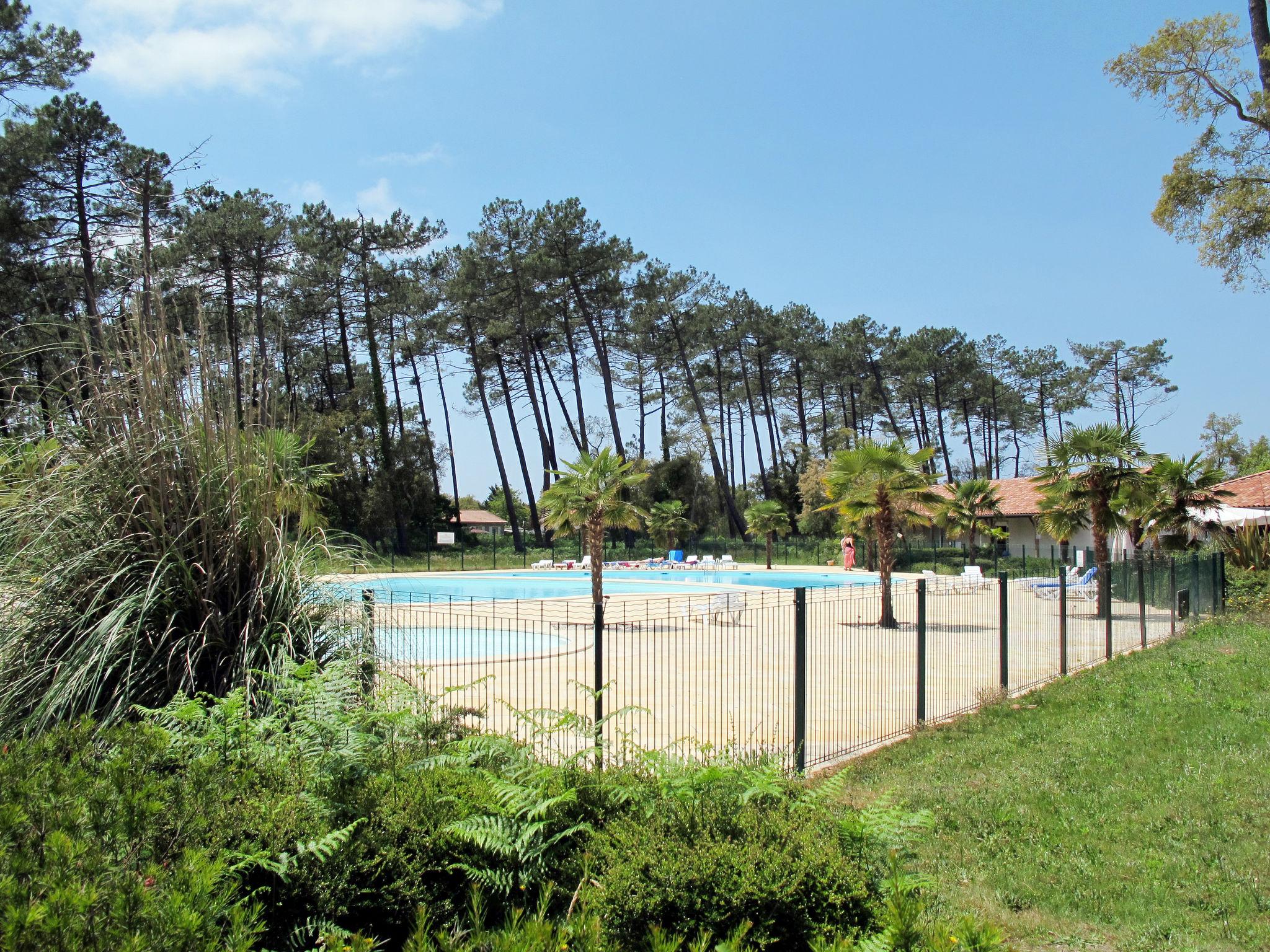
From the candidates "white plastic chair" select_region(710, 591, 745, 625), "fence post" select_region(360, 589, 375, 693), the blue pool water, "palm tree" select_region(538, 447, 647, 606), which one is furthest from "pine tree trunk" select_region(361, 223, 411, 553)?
"fence post" select_region(360, 589, 375, 693)

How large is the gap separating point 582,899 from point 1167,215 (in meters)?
18.7

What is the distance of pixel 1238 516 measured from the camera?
22.2m

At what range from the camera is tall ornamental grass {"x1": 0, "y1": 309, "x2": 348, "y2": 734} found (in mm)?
3840

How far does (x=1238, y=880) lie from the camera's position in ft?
13.9

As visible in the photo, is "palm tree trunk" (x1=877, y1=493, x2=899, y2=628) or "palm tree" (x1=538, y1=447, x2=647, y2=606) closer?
"palm tree trunk" (x1=877, y1=493, x2=899, y2=628)

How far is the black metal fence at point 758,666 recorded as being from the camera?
596 cm

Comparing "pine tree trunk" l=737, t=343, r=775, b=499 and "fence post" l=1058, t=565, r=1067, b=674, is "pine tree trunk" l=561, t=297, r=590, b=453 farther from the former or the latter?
"fence post" l=1058, t=565, r=1067, b=674

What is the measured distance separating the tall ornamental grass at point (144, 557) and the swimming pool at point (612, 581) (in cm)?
1918

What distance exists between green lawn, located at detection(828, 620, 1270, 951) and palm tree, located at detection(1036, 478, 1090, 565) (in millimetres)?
8699

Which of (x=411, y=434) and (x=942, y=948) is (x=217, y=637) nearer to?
(x=942, y=948)

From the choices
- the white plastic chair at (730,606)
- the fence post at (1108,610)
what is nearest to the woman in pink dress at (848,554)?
the white plastic chair at (730,606)

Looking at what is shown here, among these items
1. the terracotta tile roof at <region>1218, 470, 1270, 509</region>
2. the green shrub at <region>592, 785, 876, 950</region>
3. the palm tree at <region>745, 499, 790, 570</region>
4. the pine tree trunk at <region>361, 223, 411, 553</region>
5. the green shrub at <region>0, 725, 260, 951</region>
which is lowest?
the green shrub at <region>592, 785, 876, 950</region>

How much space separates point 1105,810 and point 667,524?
1240 inches

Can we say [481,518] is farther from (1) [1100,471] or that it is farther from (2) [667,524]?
(1) [1100,471]
